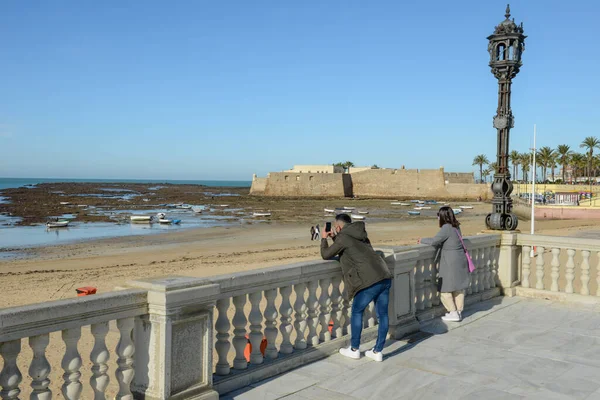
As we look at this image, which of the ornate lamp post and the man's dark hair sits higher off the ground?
the ornate lamp post

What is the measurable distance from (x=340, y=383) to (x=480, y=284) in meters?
4.71

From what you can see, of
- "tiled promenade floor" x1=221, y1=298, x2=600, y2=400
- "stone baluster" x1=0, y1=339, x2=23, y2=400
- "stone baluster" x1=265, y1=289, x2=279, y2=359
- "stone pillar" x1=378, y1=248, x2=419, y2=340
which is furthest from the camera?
"stone pillar" x1=378, y1=248, x2=419, y2=340

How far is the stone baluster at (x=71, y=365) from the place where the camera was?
3961 mm

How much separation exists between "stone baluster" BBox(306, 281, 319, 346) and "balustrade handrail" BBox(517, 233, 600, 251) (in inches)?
204

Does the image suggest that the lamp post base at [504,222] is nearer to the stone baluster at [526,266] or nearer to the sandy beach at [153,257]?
the stone baluster at [526,266]

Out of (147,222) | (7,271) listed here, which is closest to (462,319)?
(7,271)

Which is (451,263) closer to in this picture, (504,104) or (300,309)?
(300,309)

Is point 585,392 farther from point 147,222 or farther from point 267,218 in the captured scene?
point 267,218

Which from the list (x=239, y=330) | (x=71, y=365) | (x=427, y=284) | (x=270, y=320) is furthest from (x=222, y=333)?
(x=427, y=284)

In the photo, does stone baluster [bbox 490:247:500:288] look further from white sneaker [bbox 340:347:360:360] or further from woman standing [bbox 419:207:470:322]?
white sneaker [bbox 340:347:360:360]

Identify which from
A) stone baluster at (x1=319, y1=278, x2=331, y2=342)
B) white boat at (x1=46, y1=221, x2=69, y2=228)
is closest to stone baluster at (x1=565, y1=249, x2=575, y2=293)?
stone baluster at (x1=319, y1=278, x2=331, y2=342)

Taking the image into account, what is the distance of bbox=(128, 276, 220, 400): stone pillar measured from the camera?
4383 millimetres

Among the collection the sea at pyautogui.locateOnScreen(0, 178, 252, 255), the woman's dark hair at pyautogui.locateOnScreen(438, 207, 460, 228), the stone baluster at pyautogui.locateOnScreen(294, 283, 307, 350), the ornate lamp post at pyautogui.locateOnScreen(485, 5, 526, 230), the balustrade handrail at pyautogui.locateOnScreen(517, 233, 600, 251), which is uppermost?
the ornate lamp post at pyautogui.locateOnScreen(485, 5, 526, 230)

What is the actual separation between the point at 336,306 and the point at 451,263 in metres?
2.10
